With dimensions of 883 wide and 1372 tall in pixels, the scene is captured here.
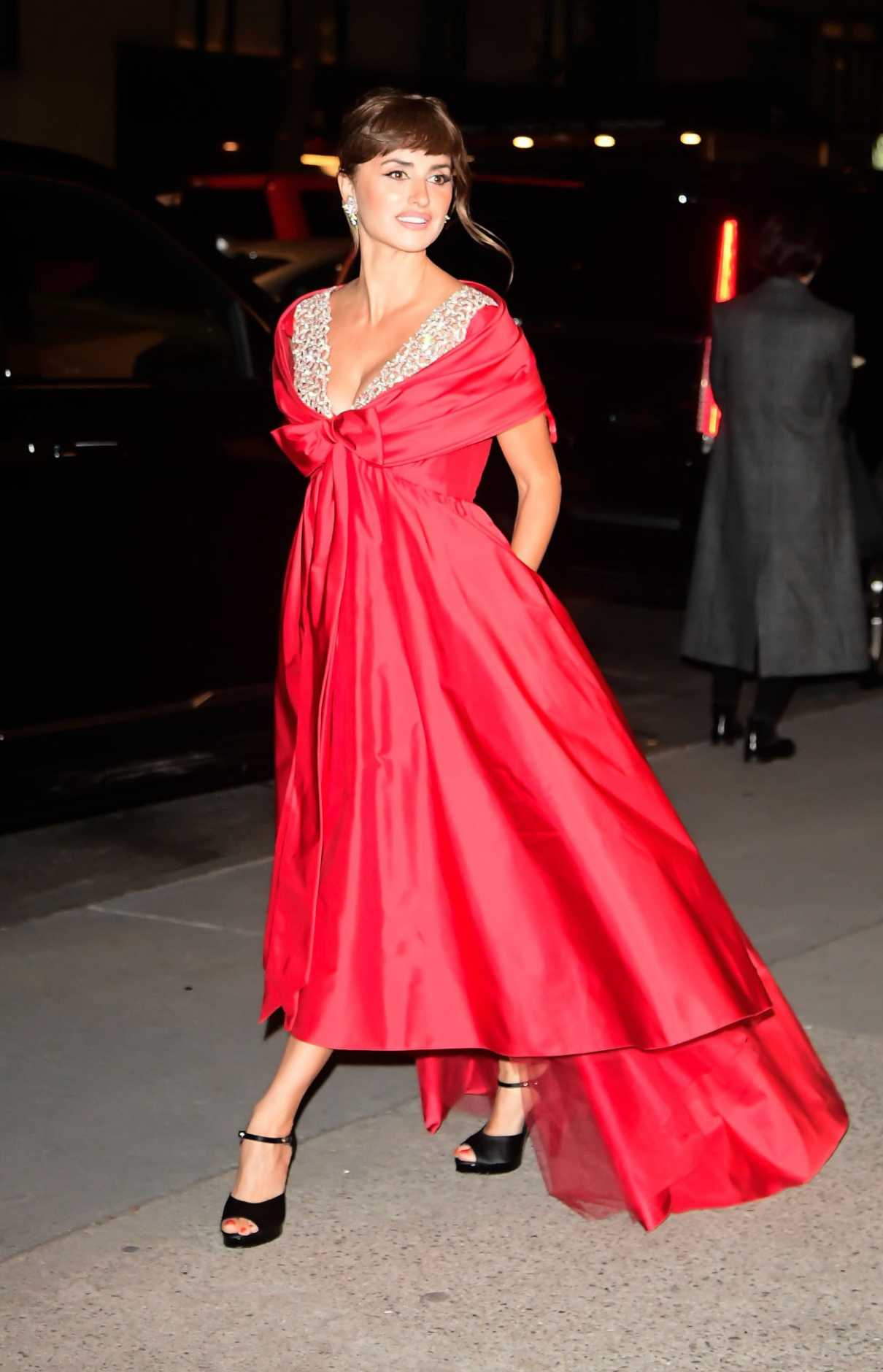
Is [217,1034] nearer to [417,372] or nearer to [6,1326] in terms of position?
[6,1326]

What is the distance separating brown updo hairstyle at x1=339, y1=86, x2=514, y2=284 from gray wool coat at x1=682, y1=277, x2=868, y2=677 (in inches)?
133

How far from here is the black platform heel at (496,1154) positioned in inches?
146

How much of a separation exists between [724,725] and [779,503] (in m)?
0.76

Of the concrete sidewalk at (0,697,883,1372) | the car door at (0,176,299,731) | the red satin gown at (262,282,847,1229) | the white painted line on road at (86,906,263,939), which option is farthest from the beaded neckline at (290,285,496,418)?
the white painted line on road at (86,906,263,939)

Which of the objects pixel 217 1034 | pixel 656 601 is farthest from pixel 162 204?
pixel 656 601

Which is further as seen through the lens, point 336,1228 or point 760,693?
point 760,693

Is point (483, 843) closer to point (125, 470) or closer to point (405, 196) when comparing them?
point (405, 196)

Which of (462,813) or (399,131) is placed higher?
(399,131)

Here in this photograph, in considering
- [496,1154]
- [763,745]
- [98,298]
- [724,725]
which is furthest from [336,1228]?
[724,725]

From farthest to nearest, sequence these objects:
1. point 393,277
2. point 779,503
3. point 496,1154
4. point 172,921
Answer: point 779,503 → point 172,921 → point 496,1154 → point 393,277

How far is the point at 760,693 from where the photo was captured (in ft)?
22.8

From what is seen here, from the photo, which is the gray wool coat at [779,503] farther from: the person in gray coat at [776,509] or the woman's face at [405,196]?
the woman's face at [405,196]

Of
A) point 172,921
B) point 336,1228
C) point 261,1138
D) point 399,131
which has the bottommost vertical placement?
point 172,921

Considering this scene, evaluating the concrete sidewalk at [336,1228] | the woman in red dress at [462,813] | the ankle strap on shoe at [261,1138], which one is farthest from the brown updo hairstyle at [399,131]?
the concrete sidewalk at [336,1228]
